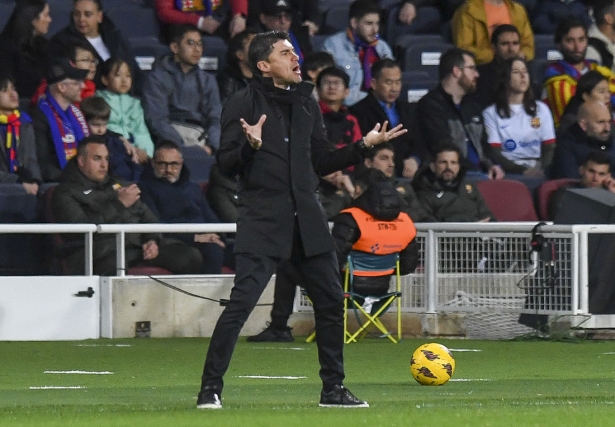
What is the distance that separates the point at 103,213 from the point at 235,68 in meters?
3.33

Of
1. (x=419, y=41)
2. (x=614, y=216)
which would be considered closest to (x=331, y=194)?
(x=614, y=216)

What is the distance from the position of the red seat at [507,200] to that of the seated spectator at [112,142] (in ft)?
12.6

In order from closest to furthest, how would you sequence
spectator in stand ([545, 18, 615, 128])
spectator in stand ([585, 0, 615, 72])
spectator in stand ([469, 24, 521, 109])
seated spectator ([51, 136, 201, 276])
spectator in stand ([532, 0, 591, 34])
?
seated spectator ([51, 136, 201, 276]), spectator in stand ([469, 24, 521, 109]), spectator in stand ([545, 18, 615, 128]), spectator in stand ([585, 0, 615, 72]), spectator in stand ([532, 0, 591, 34])

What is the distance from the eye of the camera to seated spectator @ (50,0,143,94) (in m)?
16.9

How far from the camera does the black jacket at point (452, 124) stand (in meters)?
18.0

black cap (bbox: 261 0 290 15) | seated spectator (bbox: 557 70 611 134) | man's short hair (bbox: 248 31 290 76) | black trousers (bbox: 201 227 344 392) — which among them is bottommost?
black trousers (bbox: 201 227 344 392)

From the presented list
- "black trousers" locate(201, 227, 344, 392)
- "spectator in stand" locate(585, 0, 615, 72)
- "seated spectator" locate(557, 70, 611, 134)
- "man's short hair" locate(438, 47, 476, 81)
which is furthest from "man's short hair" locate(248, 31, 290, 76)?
"spectator in stand" locate(585, 0, 615, 72)

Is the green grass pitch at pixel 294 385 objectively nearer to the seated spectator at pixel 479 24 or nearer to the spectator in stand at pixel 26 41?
the spectator in stand at pixel 26 41

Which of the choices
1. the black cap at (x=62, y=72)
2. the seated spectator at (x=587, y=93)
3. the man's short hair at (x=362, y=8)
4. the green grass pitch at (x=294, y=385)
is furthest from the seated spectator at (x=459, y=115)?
the black cap at (x=62, y=72)

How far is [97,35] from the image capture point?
17.2m

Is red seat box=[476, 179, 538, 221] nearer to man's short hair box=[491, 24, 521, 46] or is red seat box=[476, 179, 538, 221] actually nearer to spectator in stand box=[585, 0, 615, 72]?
man's short hair box=[491, 24, 521, 46]

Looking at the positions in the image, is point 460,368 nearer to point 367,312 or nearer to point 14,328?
point 367,312

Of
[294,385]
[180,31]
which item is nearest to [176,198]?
[180,31]

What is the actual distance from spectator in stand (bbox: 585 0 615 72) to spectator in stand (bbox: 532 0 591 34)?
0.25 m
